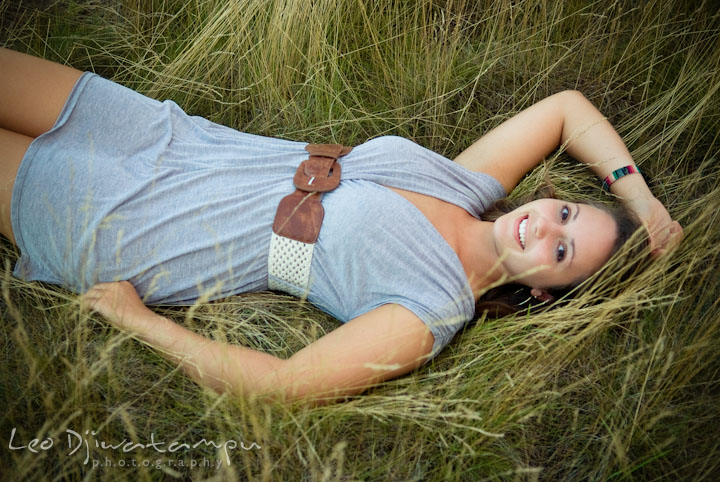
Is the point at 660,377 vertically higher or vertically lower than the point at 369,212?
lower

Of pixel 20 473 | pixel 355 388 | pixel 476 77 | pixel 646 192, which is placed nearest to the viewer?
pixel 20 473

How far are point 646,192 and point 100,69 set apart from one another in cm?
318

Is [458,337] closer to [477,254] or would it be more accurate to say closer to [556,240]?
[477,254]

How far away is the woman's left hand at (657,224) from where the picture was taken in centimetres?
258

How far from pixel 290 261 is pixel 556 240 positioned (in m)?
1.15

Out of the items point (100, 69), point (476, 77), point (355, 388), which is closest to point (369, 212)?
point (355, 388)

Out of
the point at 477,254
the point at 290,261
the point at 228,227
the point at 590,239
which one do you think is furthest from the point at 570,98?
the point at 228,227

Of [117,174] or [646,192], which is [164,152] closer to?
[117,174]

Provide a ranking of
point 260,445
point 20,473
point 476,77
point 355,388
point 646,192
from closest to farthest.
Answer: point 20,473 < point 260,445 < point 355,388 < point 646,192 < point 476,77

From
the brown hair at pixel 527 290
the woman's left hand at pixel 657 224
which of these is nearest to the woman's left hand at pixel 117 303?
the brown hair at pixel 527 290

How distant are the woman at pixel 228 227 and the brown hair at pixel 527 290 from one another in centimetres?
5

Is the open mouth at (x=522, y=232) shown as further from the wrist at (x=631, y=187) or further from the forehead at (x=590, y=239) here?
the wrist at (x=631, y=187)

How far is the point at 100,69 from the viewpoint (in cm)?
351

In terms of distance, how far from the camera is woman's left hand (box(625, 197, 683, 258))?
258cm
